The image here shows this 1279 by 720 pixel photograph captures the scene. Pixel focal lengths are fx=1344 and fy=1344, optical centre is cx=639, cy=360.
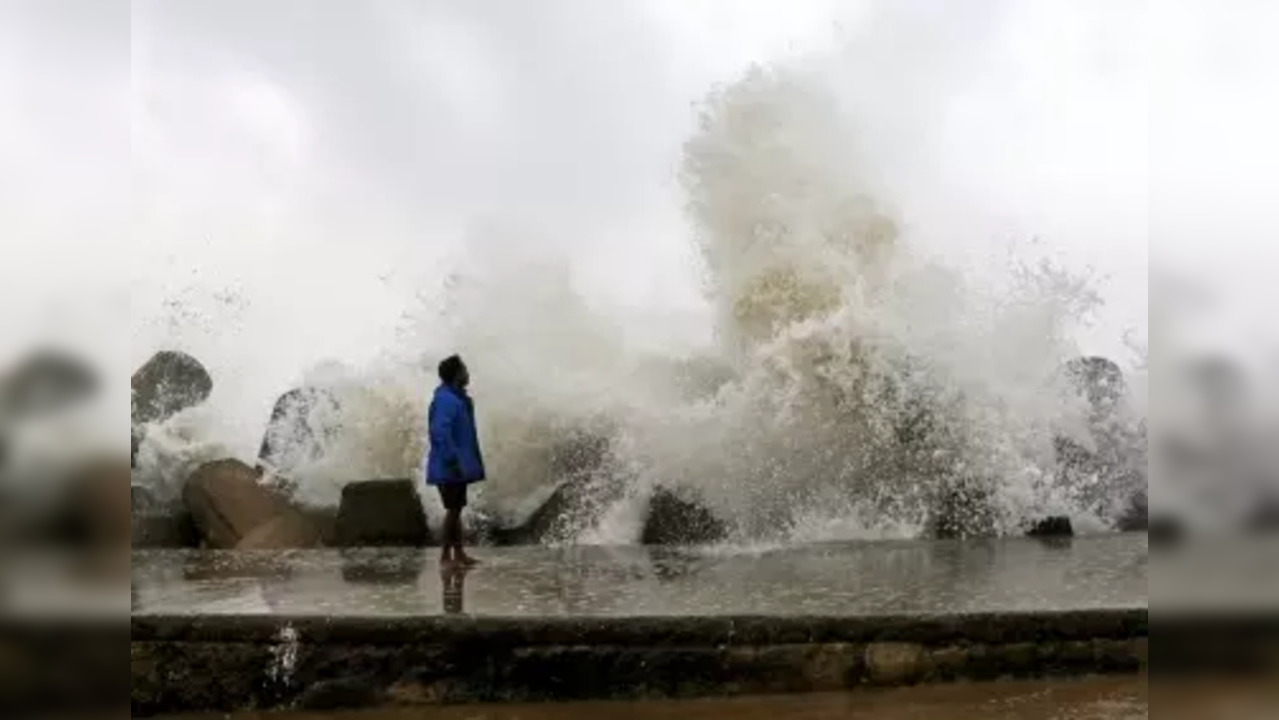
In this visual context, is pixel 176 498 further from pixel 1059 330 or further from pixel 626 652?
pixel 1059 330

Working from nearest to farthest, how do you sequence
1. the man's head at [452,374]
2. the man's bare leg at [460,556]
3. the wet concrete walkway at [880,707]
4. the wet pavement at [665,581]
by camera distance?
the wet concrete walkway at [880,707]
the wet pavement at [665,581]
the man's bare leg at [460,556]
the man's head at [452,374]

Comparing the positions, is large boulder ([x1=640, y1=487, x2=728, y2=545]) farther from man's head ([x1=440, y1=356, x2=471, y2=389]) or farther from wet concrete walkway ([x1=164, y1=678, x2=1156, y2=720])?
wet concrete walkway ([x1=164, y1=678, x2=1156, y2=720])

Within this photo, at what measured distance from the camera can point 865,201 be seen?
13.4 metres

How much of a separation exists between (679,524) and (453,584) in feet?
11.0

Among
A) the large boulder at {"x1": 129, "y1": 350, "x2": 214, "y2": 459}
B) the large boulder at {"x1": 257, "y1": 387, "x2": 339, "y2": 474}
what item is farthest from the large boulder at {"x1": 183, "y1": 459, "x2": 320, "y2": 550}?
the large boulder at {"x1": 129, "y1": 350, "x2": 214, "y2": 459}

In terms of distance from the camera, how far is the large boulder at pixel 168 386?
509 inches

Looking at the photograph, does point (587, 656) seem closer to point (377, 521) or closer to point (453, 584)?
point (453, 584)

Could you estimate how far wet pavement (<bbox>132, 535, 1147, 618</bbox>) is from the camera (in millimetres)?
5711

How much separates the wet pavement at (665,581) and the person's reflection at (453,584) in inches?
0.4

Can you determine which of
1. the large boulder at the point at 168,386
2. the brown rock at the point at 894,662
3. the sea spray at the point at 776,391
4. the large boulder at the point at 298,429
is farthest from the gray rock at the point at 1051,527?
the large boulder at the point at 168,386

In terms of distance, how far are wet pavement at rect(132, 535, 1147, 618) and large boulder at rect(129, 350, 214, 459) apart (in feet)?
12.5

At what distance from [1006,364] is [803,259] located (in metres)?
2.18

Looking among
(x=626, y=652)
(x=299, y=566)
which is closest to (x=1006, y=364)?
(x=299, y=566)

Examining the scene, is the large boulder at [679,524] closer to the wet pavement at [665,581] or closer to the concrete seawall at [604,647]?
the wet pavement at [665,581]
